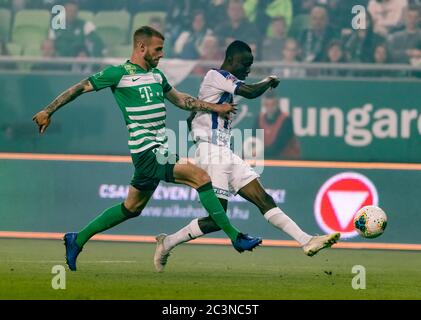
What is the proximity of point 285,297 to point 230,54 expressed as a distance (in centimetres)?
276

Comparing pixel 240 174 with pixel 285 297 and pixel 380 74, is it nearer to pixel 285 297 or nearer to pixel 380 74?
pixel 285 297

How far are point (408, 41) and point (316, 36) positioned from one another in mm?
1077

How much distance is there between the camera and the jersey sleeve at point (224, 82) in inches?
444

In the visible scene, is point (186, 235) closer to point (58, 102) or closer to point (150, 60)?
point (150, 60)

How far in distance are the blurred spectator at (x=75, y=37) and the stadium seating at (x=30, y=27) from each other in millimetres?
173

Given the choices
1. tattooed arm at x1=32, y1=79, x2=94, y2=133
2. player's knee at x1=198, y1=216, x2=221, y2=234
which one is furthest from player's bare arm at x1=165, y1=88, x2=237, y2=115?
player's knee at x1=198, y1=216, x2=221, y2=234

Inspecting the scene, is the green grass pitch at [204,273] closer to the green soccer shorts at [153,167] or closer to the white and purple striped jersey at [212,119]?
the green soccer shorts at [153,167]

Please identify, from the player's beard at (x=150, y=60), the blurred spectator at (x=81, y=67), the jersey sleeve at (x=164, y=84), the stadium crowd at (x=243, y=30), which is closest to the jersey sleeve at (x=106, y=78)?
the player's beard at (x=150, y=60)

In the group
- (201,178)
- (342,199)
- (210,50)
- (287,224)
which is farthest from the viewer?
(210,50)

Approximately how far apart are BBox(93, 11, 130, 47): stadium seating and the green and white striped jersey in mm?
4524

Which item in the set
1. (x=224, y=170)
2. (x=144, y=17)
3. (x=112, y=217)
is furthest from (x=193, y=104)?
(x=144, y=17)

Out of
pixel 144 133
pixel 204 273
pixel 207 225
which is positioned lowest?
pixel 204 273

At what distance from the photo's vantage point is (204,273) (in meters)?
11.4
